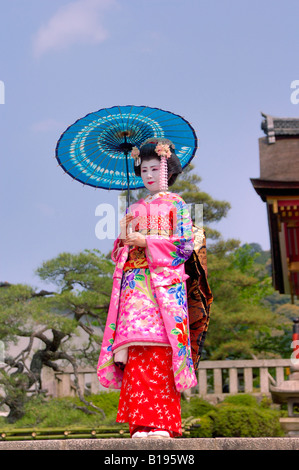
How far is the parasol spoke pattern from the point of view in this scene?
205 inches

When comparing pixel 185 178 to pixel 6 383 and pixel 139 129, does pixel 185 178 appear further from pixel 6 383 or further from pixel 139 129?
pixel 139 129

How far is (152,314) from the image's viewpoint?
4520 mm

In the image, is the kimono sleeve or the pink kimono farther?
the kimono sleeve

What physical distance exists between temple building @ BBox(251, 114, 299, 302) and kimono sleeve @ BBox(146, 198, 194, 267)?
6600 millimetres

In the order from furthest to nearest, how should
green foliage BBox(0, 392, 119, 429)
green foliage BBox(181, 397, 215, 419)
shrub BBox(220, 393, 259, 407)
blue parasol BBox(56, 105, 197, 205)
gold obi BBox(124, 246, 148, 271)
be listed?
shrub BBox(220, 393, 259, 407) → green foliage BBox(181, 397, 215, 419) → green foliage BBox(0, 392, 119, 429) → blue parasol BBox(56, 105, 197, 205) → gold obi BBox(124, 246, 148, 271)

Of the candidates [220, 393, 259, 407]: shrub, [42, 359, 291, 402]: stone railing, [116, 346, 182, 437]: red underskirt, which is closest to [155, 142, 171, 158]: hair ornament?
[116, 346, 182, 437]: red underskirt

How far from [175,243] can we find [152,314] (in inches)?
21.4

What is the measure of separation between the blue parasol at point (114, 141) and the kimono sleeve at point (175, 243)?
60 cm

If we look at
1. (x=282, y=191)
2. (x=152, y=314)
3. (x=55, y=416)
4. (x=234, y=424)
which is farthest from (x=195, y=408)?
(x=152, y=314)

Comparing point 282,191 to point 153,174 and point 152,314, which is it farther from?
point 152,314

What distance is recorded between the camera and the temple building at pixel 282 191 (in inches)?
445

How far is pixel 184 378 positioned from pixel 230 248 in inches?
683

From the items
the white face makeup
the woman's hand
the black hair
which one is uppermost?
the black hair

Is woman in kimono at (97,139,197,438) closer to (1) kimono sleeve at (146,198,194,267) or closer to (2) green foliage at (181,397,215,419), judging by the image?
(1) kimono sleeve at (146,198,194,267)
